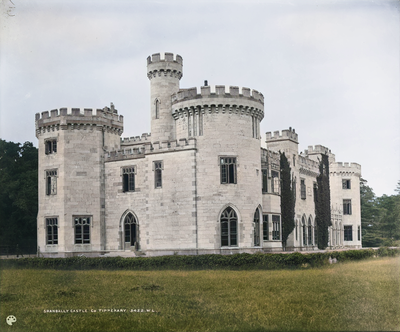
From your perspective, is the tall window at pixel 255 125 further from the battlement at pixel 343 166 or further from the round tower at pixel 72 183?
the battlement at pixel 343 166

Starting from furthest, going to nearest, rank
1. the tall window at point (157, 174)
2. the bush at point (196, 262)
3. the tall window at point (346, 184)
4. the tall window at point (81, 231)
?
the tall window at point (346, 184), the tall window at point (81, 231), the tall window at point (157, 174), the bush at point (196, 262)

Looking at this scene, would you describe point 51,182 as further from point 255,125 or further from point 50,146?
point 255,125

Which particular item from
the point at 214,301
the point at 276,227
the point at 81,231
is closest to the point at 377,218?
the point at 276,227

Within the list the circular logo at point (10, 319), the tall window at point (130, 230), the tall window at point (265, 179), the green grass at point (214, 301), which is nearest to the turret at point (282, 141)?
the tall window at point (265, 179)

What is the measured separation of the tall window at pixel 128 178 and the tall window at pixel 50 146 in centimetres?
544

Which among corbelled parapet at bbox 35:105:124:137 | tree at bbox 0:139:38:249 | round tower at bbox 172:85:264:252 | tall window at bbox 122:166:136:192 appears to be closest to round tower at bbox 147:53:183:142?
tall window at bbox 122:166:136:192

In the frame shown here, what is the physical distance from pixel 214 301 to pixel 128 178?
2183 cm

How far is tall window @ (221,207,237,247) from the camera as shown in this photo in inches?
1358

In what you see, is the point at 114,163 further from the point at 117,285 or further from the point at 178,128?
the point at 117,285

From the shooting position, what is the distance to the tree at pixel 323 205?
5216 centimetres

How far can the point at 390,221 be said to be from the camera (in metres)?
65.1

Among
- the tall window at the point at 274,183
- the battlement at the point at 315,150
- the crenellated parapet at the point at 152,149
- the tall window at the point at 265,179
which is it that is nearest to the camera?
the crenellated parapet at the point at 152,149

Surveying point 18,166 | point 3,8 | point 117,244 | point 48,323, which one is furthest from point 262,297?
point 18,166

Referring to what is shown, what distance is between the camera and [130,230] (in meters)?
39.3
